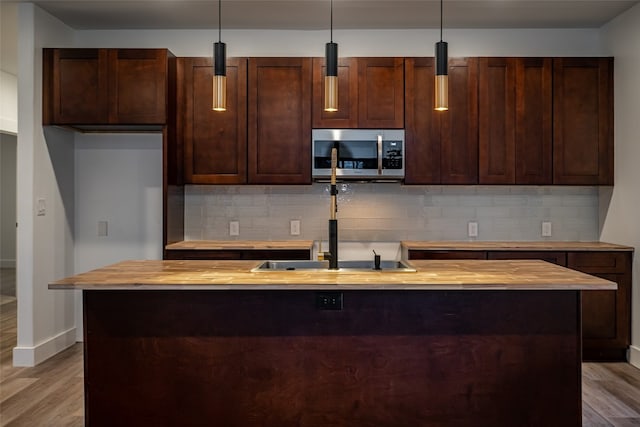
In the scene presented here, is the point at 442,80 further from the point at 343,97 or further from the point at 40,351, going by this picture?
the point at 40,351

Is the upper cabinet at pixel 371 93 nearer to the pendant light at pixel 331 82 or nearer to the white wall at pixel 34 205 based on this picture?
the pendant light at pixel 331 82

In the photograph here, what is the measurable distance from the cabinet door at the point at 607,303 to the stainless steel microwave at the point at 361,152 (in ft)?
5.14

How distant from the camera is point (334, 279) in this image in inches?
90.4

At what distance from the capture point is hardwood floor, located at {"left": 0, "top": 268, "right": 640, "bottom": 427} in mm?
2943

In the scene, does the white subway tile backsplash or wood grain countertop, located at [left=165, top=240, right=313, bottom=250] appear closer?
wood grain countertop, located at [left=165, top=240, right=313, bottom=250]

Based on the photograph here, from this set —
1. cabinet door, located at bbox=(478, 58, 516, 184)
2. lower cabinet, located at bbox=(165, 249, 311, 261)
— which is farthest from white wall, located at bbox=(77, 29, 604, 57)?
lower cabinet, located at bbox=(165, 249, 311, 261)

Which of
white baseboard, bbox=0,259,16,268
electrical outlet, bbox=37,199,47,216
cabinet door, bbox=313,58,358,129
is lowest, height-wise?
white baseboard, bbox=0,259,16,268

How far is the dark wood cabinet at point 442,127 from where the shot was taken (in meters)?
4.18

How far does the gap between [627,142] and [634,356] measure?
1.65 metres

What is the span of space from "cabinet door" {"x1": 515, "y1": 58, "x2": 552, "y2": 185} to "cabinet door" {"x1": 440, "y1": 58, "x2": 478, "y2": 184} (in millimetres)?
360

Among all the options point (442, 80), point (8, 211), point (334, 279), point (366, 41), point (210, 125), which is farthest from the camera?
point (8, 211)

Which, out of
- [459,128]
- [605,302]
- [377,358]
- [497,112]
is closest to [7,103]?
[459,128]

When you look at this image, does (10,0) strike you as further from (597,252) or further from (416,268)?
(597,252)

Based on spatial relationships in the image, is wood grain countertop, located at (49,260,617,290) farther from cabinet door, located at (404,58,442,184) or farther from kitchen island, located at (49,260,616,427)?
cabinet door, located at (404,58,442,184)
